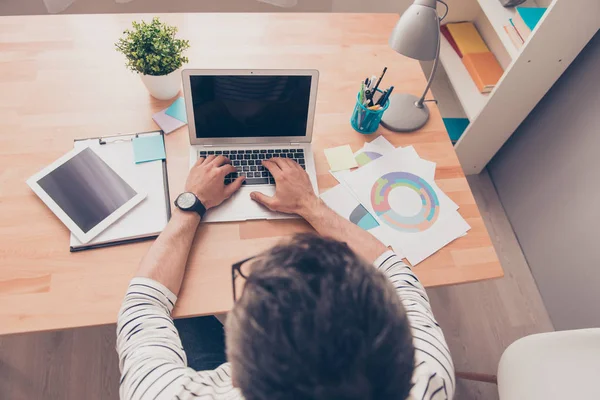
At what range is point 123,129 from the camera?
1.15 meters

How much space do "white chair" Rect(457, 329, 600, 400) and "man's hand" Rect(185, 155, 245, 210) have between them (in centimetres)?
87

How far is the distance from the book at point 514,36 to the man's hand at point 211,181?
1.13 meters

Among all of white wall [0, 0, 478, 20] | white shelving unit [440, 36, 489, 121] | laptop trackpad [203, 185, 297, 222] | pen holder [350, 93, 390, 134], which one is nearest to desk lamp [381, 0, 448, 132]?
pen holder [350, 93, 390, 134]

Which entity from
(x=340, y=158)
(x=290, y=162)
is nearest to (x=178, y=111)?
(x=290, y=162)

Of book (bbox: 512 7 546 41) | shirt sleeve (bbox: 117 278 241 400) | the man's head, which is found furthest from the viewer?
book (bbox: 512 7 546 41)

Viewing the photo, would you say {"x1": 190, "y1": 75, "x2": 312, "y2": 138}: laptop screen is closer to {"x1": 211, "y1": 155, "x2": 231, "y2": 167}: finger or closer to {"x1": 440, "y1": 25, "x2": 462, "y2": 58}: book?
{"x1": 211, "y1": 155, "x2": 231, "y2": 167}: finger

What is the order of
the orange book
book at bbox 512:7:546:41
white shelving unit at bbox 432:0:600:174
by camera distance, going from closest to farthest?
white shelving unit at bbox 432:0:600:174
book at bbox 512:7:546:41
the orange book

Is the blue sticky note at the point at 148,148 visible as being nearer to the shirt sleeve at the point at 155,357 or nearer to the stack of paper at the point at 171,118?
the stack of paper at the point at 171,118

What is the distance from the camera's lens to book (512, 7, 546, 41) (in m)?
1.47

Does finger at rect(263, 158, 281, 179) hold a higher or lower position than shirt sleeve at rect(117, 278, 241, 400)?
higher

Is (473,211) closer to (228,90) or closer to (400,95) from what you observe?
(400,95)

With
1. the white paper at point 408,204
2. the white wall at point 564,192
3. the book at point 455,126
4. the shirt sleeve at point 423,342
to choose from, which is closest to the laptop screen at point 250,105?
the white paper at point 408,204

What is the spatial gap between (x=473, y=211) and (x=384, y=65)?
563 millimetres

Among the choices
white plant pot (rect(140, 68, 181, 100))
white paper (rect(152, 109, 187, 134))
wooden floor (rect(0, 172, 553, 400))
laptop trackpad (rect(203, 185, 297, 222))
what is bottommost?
wooden floor (rect(0, 172, 553, 400))
